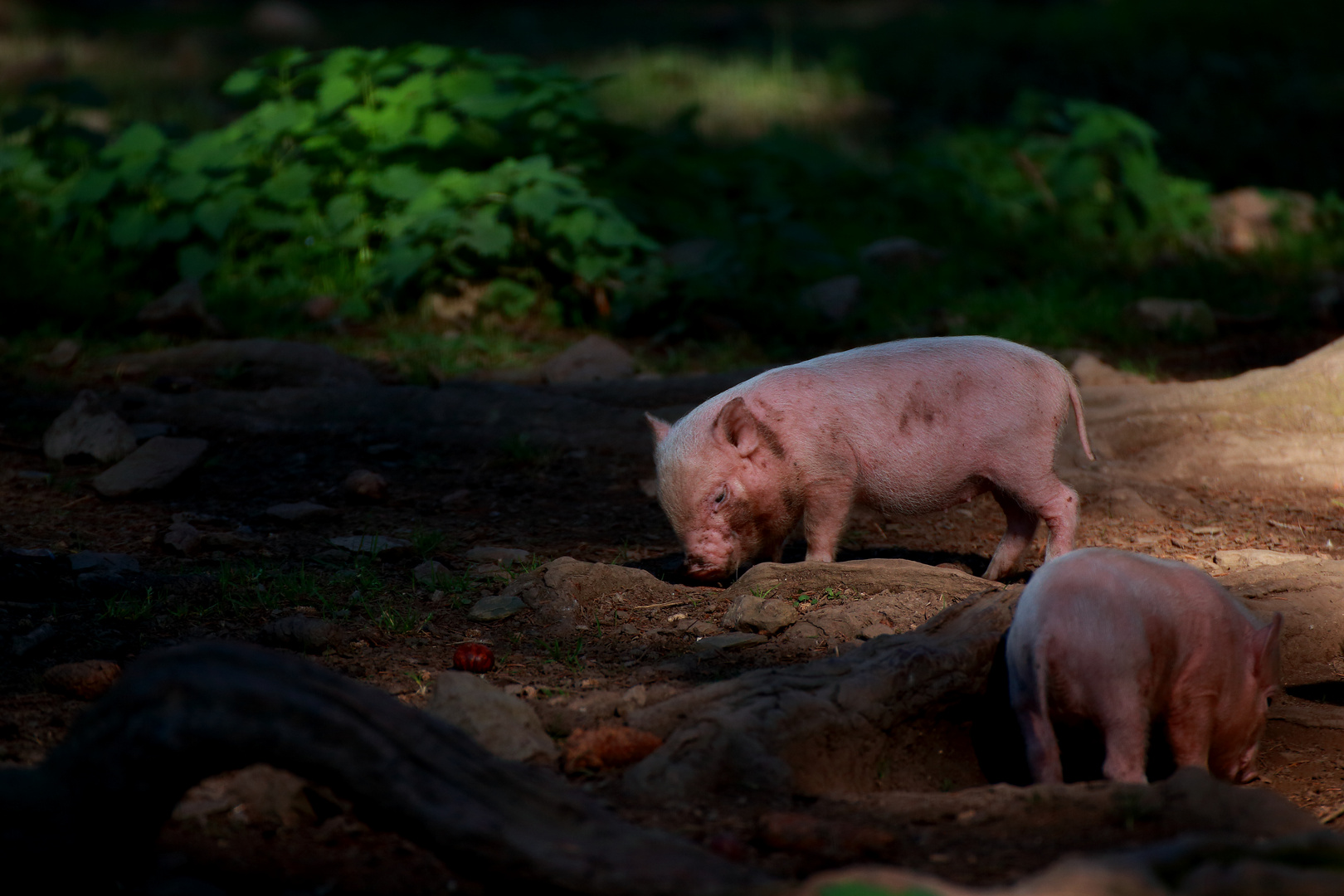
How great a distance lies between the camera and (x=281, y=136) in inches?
325

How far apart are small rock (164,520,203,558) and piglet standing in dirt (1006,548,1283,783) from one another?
115 inches

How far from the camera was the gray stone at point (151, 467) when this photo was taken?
491cm

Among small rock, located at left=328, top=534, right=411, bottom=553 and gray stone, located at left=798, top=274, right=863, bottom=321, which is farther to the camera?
gray stone, located at left=798, top=274, right=863, bottom=321

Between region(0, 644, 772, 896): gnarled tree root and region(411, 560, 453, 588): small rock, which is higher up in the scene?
region(0, 644, 772, 896): gnarled tree root

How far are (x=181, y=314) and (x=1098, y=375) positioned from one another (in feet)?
16.7

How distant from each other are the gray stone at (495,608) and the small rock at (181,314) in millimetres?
3988

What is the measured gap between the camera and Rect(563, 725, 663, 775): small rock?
9.10 feet

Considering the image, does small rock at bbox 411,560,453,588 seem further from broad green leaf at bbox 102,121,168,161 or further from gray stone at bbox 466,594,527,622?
broad green leaf at bbox 102,121,168,161

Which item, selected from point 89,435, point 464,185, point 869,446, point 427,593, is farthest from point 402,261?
point 869,446

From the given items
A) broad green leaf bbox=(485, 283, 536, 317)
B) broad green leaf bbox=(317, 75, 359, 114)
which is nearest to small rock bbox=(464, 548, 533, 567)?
broad green leaf bbox=(485, 283, 536, 317)

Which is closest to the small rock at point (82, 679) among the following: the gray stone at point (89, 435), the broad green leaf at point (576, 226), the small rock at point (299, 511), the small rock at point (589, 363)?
the small rock at point (299, 511)

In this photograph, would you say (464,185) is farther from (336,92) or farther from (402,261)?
(336,92)

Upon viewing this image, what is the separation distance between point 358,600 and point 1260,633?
260 centimetres

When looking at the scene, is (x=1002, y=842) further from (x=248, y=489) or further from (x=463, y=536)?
(x=248, y=489)
